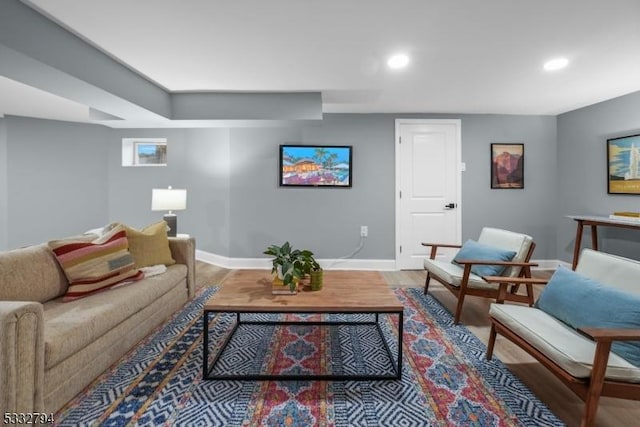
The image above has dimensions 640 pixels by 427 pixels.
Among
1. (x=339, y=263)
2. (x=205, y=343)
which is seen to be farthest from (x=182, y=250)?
(x=339, y=263)

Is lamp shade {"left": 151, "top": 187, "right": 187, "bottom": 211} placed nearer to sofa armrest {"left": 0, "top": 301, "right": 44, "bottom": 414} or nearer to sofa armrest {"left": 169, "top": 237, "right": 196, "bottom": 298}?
sofa armrest {"left": 169, "top": 237, "right": 196, "bottom": 298}

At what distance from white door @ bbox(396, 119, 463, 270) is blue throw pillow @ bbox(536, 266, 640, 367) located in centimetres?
240

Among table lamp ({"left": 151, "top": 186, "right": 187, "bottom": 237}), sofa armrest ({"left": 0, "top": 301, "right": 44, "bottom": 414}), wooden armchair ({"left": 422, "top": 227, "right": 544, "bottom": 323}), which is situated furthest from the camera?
table lamp ({"left": 151, "top": 186, "right": 187, "bottom": 237})

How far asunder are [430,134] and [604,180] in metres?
2.17

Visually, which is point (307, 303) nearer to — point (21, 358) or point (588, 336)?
point (21, 358)

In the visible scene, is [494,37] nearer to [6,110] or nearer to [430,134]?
[430,134]

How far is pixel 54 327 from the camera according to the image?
1526mm

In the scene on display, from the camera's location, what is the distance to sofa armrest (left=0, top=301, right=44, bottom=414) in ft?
4.00

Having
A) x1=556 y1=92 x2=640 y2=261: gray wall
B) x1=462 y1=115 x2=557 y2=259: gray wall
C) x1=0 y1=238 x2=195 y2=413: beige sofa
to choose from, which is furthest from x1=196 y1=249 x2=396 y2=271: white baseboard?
x1=556 y1=92 x2=640 y2=261: gray wall

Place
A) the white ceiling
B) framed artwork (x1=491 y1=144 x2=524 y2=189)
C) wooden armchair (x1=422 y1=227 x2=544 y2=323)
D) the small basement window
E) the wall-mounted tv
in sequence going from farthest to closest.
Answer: the small basement window < framed artwork (x1=491 y1=144 x2=524 y2=189) < the wall-mounted tv < wooden armchair (x1=422 y1=227 x2=544 y2=323) < the white ceiling

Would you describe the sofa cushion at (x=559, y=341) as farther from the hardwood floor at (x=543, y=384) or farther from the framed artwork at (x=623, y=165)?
the framed artwork at (x=623, y=165)

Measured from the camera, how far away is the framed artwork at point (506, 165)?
4.33m

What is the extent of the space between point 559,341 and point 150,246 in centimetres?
294

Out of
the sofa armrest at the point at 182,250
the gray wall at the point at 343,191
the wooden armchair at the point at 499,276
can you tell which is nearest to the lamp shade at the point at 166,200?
the gray wall at the point at 343,191
